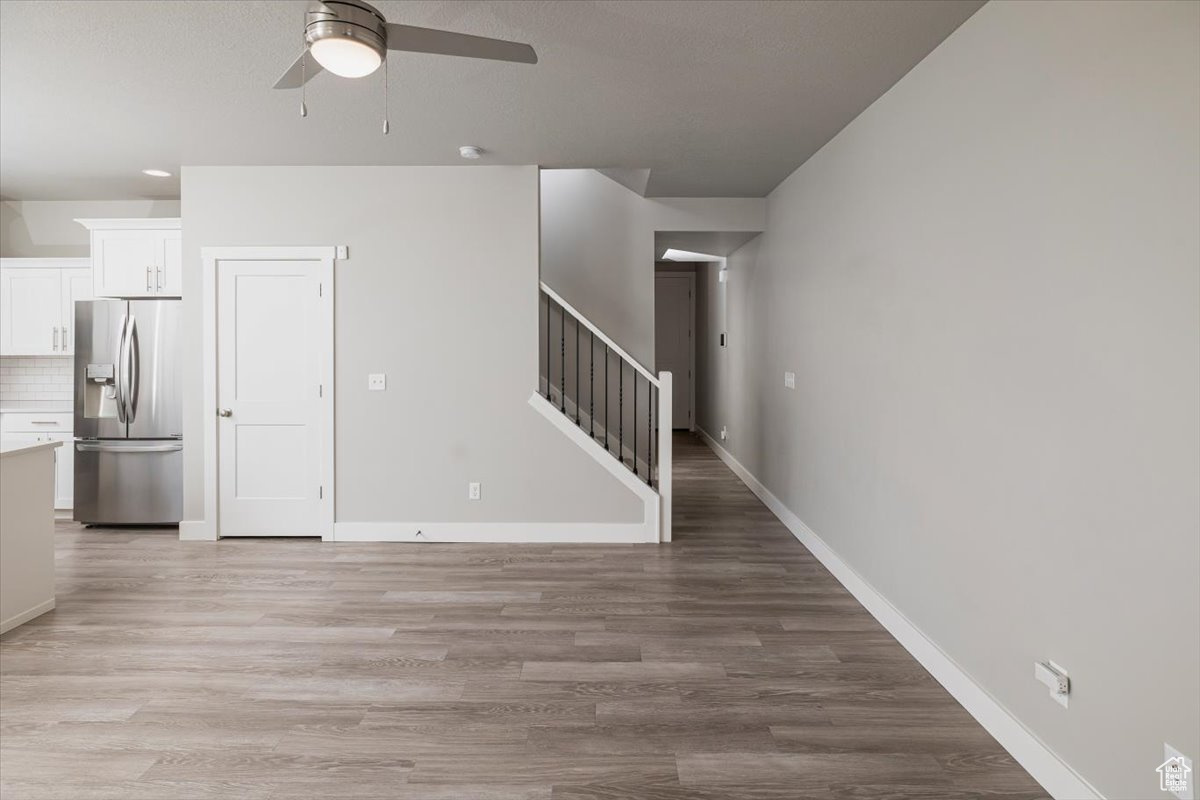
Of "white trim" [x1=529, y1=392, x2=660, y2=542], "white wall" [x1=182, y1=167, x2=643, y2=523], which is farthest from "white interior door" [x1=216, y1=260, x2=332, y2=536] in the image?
"white trim" [x1=529, y1=392, x2=660, y2=542]

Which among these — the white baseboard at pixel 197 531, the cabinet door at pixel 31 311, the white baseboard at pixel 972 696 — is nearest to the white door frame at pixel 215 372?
the white baseboard at pixel 197 531

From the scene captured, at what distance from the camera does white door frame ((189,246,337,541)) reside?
482 cm

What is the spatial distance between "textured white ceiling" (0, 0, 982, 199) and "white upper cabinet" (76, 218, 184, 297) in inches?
17.6

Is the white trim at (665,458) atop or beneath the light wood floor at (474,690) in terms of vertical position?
atop

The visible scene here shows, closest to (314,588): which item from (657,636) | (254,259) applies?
(657,636)

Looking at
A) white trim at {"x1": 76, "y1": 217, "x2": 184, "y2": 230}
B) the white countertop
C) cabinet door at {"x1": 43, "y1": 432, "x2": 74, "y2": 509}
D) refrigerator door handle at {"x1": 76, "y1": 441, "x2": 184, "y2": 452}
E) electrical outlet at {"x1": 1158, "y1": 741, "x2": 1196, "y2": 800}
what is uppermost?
white trim at {"x1": 76, "y1": 217, "x2": 184, "y2": 230}

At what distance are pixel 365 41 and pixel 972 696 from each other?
3252 millimetres

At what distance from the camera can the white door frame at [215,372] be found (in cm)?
482

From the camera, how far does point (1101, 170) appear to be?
189 cm

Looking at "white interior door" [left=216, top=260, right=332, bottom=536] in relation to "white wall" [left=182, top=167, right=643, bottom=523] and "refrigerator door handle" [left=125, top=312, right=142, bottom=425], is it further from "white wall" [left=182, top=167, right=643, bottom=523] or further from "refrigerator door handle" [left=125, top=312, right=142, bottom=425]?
"refrigerator door handle" [left=125, top=312, right=142, bottom=425]

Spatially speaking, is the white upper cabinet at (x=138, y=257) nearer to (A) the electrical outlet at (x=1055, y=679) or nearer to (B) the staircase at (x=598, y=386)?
(B) the staircase at (x=598, y=386)

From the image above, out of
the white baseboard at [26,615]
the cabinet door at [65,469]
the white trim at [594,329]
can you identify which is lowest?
the white baseboard at [26,615]

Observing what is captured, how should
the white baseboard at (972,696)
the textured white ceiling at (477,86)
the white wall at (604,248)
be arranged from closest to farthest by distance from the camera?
the white baseboard at (972,696)
the textured white ceiling at (477,86)
the white wall at (604,248)

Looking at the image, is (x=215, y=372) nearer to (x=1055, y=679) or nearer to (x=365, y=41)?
(x=365, y=41)
